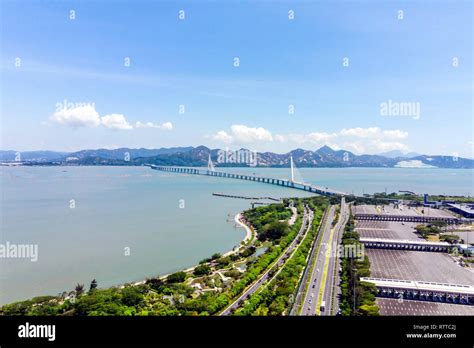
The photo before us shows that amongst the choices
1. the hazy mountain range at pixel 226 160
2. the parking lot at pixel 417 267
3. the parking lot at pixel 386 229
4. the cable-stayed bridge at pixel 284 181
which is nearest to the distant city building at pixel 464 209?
the parking lot at pixel 386 229

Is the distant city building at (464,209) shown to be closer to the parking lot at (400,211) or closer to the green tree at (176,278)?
the parking lot at (400,211)

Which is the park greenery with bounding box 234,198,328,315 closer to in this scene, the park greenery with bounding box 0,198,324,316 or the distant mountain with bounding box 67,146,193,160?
the park greenery with bounding box 0,198,324,316

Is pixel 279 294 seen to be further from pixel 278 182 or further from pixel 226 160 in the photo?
pixel 226 160

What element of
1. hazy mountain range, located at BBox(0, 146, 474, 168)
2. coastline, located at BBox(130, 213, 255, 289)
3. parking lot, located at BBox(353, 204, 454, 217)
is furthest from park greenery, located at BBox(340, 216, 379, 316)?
hazy mountain range, located at BBox(0, 146, 474, 168)

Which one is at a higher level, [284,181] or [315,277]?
[284,181]

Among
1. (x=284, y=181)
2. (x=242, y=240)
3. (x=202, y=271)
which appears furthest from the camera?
(x=284, y=181)

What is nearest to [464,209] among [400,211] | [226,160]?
[400,211]

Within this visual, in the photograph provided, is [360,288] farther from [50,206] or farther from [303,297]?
[50,206]
